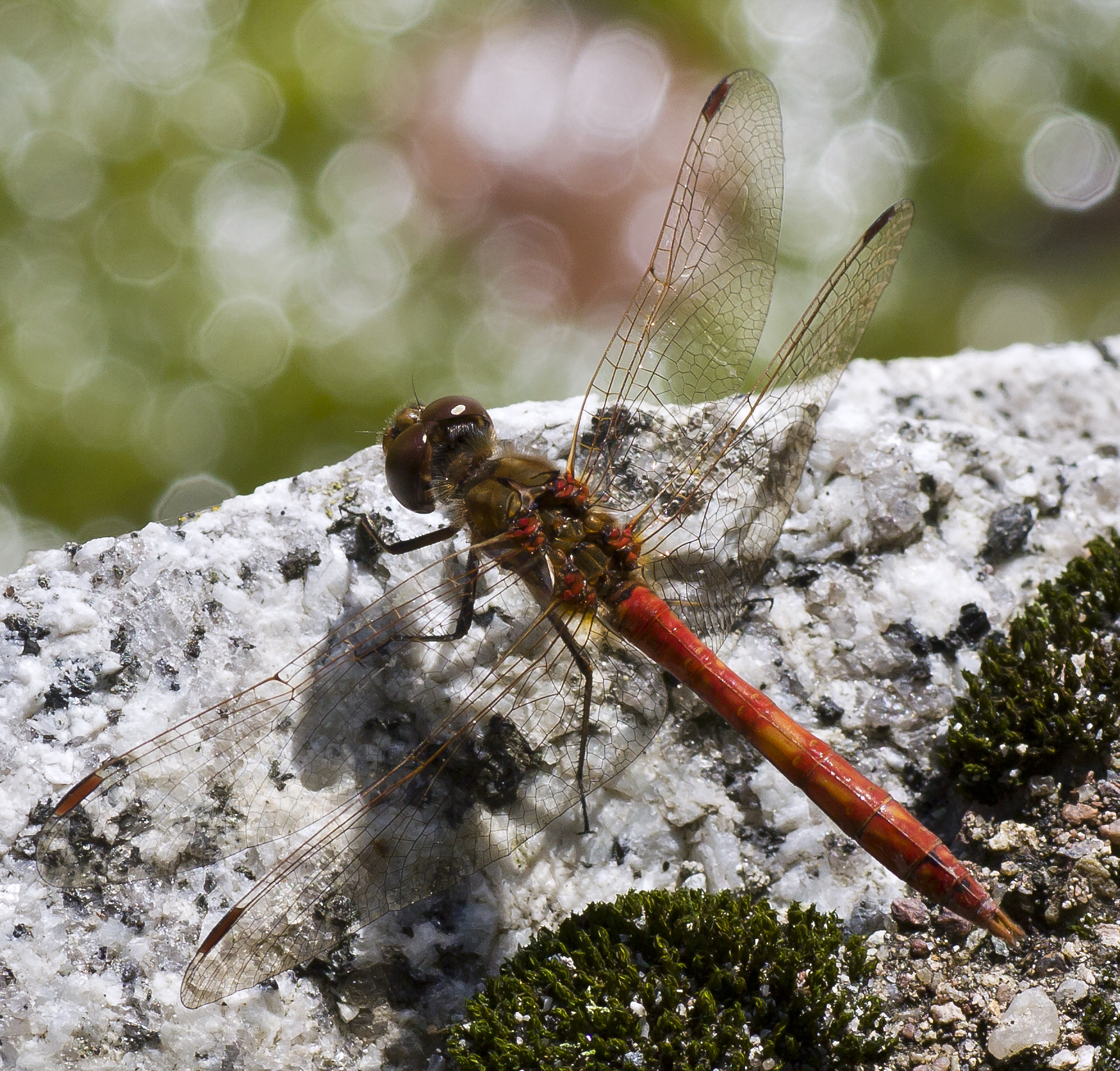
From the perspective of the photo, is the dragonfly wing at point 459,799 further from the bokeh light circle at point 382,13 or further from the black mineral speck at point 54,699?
the bokeh light circle at point 382,13

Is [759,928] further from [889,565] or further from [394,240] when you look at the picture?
[394,240]

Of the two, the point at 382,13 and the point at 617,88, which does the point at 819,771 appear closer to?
the point at 617,88

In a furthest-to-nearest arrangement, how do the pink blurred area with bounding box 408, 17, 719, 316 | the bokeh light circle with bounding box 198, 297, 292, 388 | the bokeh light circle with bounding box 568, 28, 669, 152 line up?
1. the bokeh light circle with bounding box 568, 28, 669, 152
2. the pink blurred area with bounding box 408, 17, 719, 316
3. the bokeh light circle with bounding box 198, 297, 292, 388

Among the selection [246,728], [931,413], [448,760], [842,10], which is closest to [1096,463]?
[931,413]

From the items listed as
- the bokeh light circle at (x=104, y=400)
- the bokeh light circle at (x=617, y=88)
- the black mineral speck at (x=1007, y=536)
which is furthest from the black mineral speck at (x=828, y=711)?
the bokeh light circle at (x=617, y=88)

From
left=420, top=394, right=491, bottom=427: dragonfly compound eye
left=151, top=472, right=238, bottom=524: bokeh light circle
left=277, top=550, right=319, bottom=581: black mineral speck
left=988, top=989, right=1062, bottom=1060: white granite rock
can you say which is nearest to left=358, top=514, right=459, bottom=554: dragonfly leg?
left=277, top=550, right=319, bottom=581: black mineral speck

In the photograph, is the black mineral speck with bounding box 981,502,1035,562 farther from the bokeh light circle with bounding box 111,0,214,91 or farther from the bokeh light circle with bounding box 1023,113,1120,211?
the bokeh light circle with bounding box 111,0,214,91
